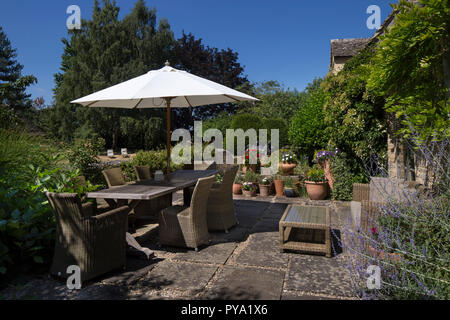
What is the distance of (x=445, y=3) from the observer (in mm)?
2768

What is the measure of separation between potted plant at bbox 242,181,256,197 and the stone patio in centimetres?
348

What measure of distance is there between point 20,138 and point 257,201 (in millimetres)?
5208

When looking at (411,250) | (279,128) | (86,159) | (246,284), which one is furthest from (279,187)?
(279,128)

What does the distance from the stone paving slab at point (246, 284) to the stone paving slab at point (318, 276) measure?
0.16 meters

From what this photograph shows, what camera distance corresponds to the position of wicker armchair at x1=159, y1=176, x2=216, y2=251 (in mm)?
4078

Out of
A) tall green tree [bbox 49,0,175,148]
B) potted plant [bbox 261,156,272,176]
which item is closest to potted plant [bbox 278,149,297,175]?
potted plant [bbox 261,156,272,176]

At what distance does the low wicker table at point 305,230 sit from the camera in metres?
3.84

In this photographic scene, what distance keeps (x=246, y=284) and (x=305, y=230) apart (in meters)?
1.89

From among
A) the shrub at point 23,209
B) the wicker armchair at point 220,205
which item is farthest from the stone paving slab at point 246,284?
the shrub at point 23,209

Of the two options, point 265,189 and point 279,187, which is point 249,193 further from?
point 279,187

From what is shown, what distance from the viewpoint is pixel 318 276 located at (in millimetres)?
3312

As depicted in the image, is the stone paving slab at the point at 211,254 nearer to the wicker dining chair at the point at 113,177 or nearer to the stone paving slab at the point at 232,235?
the stone paving slab at the point at 232,235
